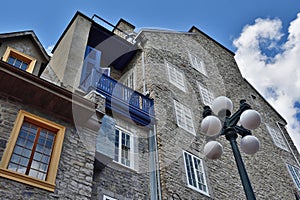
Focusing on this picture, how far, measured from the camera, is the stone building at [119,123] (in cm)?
647

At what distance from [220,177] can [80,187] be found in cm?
690

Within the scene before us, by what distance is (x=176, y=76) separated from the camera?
48.9 feet

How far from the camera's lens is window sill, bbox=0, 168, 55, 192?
18.3 ft

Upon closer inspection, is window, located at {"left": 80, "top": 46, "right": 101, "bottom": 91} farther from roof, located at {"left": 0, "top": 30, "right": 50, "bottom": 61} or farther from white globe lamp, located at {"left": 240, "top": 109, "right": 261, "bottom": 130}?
white globe lamp, located at {"left": 240, "top": 109, "right": 261, "bottom": 130}

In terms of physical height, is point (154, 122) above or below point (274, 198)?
above

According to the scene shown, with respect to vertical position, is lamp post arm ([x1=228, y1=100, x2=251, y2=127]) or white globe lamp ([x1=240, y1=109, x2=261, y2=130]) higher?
lamp post arm ([x1=228, y1=100, x2=251, y2=127])

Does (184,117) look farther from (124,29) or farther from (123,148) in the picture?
(124,29)

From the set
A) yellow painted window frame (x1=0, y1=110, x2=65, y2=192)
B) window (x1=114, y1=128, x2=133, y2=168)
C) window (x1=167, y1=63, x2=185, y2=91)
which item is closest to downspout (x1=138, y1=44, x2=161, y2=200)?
window (x1=114, y1=128, x2=133, y2=168)

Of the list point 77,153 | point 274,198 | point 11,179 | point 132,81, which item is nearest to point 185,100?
point 132,81

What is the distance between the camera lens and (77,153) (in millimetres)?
6973

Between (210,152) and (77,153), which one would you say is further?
(77,153)

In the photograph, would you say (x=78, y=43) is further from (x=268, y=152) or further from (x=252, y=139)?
(x=268, y=152)

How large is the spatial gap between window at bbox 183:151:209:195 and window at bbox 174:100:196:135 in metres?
1.49

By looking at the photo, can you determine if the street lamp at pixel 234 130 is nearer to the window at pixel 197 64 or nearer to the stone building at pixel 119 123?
the stone building at pixel 119 123
